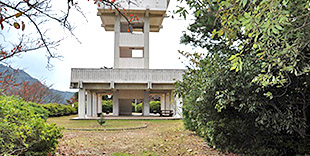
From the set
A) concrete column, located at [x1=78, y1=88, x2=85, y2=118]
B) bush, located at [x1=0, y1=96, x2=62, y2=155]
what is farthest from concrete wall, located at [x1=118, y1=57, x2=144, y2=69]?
bush, located at [x1=0, y1=96, x2=62, y2=155]

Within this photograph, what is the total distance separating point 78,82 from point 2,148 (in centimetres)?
1696

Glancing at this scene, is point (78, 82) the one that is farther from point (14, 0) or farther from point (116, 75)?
point (14, 0)

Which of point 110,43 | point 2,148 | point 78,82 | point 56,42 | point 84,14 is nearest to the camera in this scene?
point 84,14

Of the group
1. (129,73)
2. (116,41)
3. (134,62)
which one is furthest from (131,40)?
(129,73)

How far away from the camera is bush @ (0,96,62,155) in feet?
14.9

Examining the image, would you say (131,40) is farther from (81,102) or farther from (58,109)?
(58,109)

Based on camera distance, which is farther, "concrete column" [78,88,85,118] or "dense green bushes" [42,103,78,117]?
"dense green bushes" [42,103,78,117]

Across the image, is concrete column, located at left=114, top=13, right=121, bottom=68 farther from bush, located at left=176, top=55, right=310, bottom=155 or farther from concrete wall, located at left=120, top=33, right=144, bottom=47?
bush, located at left=176, top=55, right=310, bottom=155

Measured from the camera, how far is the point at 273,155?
625 cm

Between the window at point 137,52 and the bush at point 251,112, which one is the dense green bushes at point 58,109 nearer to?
the window at point 137,52

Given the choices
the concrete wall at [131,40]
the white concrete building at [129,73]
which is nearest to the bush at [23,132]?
the white concrete building at [129,73]

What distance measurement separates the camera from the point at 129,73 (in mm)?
21453

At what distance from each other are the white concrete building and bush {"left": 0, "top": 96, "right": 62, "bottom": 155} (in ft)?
41.7

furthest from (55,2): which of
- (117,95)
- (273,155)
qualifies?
(117,95)
